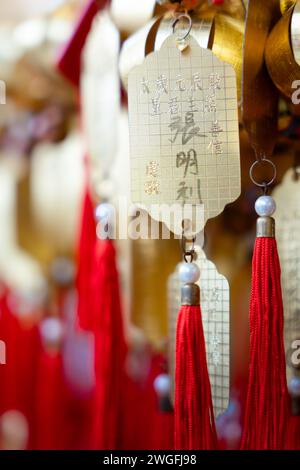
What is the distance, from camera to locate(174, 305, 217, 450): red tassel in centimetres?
59

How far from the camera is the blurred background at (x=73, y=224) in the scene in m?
0.77

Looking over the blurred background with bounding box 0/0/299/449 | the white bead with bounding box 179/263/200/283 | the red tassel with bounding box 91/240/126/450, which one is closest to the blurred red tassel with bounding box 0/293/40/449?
the blurred background with bounding box 0/0/299/449

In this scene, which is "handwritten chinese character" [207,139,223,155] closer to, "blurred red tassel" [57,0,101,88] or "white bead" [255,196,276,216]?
"white bead" [255,196,276,216]

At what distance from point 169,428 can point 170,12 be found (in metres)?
0.52

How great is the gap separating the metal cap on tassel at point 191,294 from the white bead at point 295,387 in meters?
0.18

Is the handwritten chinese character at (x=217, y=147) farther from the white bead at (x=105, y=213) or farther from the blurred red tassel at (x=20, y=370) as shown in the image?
the blurred red tassel at (x=20, y=370)

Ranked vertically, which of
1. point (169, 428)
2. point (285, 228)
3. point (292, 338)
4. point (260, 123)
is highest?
point (260, 123)

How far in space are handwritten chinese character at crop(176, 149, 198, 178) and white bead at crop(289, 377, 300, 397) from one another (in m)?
0.29

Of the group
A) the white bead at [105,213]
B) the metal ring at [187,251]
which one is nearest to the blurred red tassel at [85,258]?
the white bead at [105,213]

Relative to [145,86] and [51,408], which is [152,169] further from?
[51,408]

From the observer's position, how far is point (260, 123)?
0.62 meters

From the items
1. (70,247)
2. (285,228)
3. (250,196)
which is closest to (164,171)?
(285,228)

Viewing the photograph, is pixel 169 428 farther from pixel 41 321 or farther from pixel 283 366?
pixel 41 321

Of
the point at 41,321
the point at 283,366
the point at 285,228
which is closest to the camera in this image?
the point at 283,366
